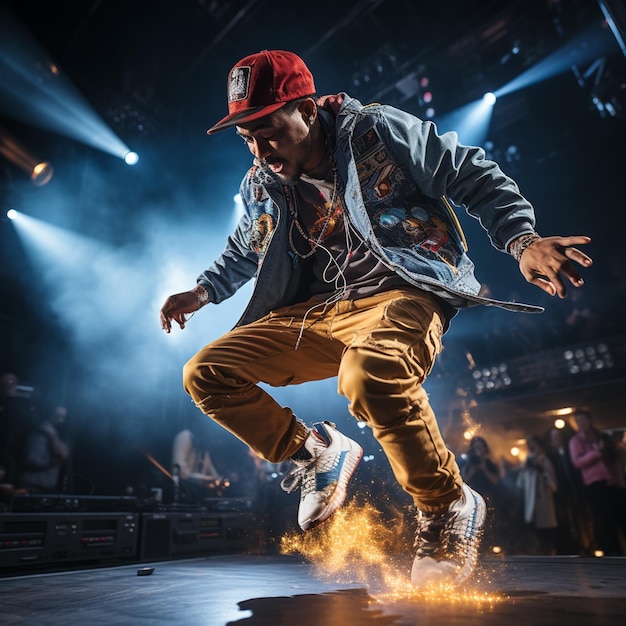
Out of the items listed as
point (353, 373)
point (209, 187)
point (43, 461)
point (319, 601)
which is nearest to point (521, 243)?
point (353, 373)

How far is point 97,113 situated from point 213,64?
6.78 ft

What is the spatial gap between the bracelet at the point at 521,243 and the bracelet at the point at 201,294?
1.34 metres

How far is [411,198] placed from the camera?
189 cm

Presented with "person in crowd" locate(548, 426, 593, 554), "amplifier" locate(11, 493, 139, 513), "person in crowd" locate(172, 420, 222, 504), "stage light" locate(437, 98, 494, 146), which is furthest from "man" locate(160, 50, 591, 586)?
"stage light" locate(437, 98, 494, 146)

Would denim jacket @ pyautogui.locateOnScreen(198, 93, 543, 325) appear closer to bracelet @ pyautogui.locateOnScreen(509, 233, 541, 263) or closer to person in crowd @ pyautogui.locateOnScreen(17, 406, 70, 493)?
bracelet @ pyautogui.locateOnScreen(509, 233, 541, 263)

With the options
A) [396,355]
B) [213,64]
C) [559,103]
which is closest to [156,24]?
[213,64]

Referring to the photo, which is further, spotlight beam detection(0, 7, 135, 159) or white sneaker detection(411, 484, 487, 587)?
spotlight beam detection(0, 7, 135, 159)

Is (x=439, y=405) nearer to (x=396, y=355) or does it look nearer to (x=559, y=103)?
(x=559, y=103)

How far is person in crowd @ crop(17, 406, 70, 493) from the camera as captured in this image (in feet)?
15.7

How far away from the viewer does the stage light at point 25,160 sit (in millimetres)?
5891

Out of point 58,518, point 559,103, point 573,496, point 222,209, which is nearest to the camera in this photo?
point 58,518

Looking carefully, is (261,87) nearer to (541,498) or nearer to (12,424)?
(541,498)

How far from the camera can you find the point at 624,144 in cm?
762

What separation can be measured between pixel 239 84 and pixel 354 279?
879 mm
